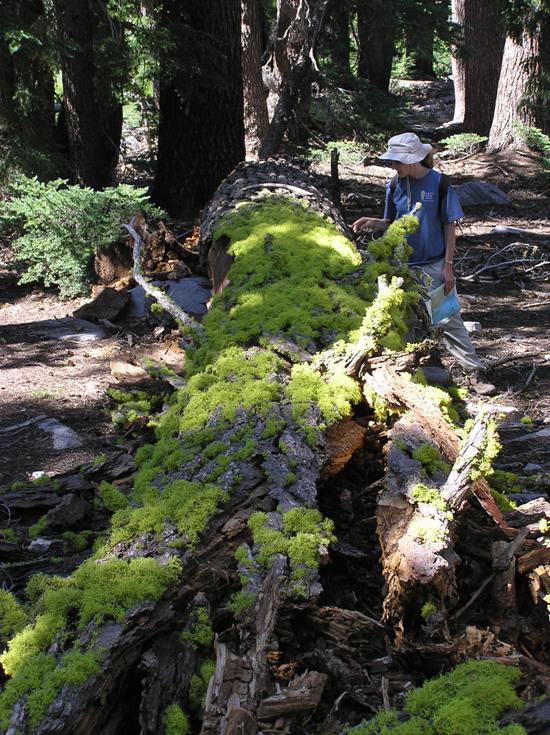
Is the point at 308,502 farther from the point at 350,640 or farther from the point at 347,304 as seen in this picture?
the point at 347,304

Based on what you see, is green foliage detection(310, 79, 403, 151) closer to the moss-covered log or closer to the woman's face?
the woman's face

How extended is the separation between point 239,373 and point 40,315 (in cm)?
520

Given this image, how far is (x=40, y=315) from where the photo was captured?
8719mm

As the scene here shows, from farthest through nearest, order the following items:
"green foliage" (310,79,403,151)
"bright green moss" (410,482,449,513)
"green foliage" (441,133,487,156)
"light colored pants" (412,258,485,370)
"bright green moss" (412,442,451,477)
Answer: "green foliage" (441,133,487,156)
"green foliage" (310,79,403,151)
"light colored pants" (412,258,485,370)
"bright green moss" (412,442,451,477)
"bright green moss" (410,482,449,513)

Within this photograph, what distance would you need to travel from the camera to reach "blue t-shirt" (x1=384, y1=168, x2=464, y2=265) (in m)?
5.58

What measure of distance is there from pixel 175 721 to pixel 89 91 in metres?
9.41

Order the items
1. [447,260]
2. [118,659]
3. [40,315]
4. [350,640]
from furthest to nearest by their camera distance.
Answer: [40,315] < [447,260] < [350,640] < [118,659]

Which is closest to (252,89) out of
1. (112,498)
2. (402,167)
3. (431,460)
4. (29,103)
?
(29,103)

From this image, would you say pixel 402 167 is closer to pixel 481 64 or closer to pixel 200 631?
pixel 200 631

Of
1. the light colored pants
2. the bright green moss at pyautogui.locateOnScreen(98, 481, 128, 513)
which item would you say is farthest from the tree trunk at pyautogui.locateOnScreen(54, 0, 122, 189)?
the bright green moss at pyautogui.locateOnScreen(98, 481, 128, 513)

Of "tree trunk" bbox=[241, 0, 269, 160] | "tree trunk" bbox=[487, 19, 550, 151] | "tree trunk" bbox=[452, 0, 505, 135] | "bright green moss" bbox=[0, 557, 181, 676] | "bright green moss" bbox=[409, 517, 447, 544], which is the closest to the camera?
"bright green moss" bbox=[0, 557, 181, 676]

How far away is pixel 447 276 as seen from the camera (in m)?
5.72

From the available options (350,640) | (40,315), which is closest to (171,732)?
(350,640)

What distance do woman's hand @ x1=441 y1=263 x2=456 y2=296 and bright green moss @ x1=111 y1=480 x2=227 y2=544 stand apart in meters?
3.20
